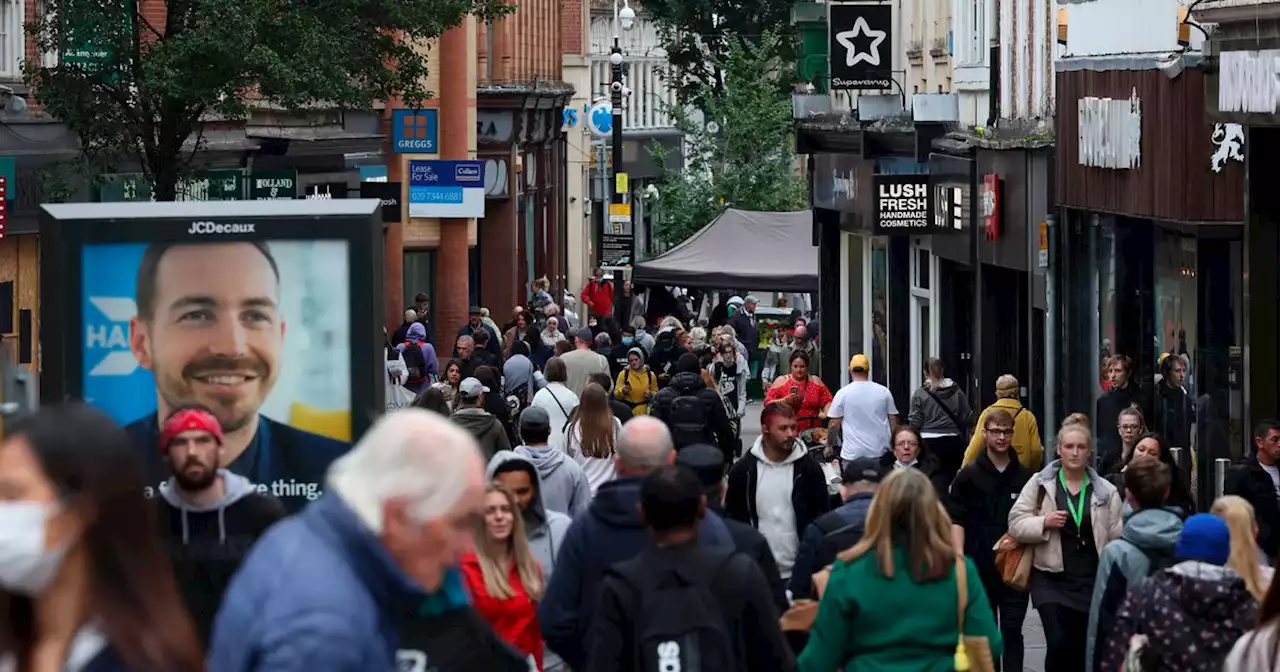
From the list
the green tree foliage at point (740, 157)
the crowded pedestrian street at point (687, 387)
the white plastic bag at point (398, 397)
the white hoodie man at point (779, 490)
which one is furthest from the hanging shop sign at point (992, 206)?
the green tree foliage at point (740, 157)

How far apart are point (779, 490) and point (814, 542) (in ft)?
7.87

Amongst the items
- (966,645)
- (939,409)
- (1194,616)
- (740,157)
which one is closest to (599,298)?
(740,157)

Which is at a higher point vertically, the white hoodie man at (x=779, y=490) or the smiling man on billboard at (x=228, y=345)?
the smiling man on billboard at (x=228, y=345)

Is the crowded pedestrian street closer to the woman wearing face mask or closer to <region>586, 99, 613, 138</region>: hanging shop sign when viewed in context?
the woman wearing face mask

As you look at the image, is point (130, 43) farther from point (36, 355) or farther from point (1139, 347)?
point (1139, 347)

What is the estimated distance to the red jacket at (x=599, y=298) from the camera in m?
41.6

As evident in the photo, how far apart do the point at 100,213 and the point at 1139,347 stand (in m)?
10.6

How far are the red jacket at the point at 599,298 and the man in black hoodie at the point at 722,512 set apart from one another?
3181cm

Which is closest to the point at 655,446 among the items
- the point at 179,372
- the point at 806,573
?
the point at 806,573

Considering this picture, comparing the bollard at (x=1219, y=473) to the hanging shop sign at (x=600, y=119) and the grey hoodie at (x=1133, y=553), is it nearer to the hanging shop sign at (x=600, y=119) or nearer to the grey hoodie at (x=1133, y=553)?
the grey hoodie at (x=1133, y=553)

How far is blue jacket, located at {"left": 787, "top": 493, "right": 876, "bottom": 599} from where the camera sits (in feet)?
29.4

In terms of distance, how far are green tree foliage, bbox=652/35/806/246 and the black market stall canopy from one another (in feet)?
44.1

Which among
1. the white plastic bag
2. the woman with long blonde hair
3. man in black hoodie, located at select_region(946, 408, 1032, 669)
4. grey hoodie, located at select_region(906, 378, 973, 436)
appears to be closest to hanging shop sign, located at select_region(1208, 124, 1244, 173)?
grey hoodie, located at select_region(906, 378, 973, 436)

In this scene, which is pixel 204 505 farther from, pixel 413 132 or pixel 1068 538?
pixel 413 132
